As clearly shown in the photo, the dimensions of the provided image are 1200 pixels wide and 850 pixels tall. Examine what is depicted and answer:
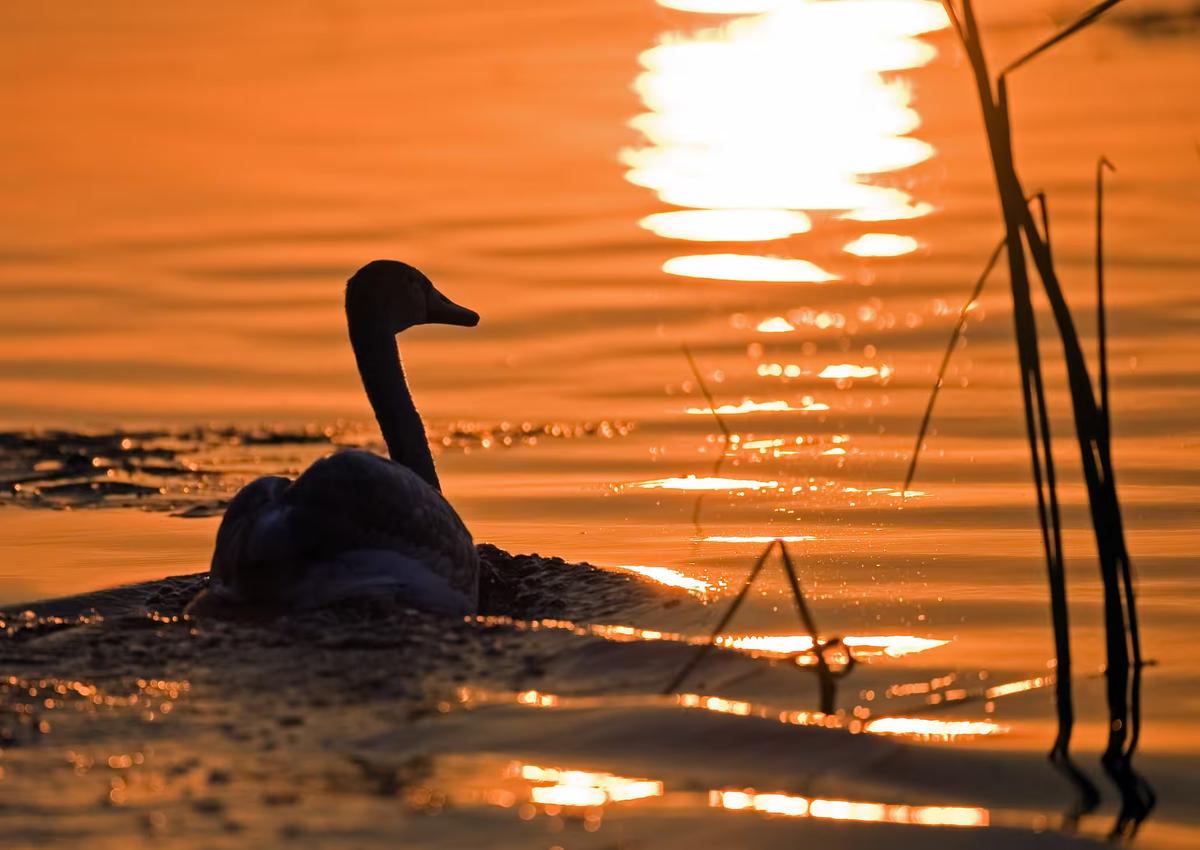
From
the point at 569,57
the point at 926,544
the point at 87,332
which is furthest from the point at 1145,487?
the point at 569,57

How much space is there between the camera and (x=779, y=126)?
2159 cm

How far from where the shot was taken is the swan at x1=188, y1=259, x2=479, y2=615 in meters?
8.23

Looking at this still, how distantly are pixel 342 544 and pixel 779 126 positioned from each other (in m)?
14.0

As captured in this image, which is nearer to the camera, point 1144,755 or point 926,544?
point 1144,755

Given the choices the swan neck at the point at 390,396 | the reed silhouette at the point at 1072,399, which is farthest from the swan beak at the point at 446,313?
the reed silhouette at the point at 1072,399

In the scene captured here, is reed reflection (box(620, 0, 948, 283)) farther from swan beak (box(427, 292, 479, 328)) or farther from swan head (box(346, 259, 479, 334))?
swan head (box(346, 259, 479, 334))

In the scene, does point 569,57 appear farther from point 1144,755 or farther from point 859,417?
point 1144,755

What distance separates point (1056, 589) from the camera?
20.4 feet

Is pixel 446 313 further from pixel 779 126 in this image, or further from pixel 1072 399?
pixel 779 126

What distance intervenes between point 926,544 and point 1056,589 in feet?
11.3

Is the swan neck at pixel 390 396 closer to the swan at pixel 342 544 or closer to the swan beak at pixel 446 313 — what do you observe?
the swan beak at pixel 446 313

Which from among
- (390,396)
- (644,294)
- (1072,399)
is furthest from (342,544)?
(644,294)

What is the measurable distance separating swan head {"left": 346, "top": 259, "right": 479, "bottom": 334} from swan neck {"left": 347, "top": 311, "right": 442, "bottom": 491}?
0.07 metres

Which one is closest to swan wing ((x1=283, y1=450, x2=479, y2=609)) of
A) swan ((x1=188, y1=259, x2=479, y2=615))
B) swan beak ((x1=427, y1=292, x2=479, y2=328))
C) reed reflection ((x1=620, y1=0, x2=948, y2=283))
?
swan ((x1=188, y1=259, x2=479, y2=615))
